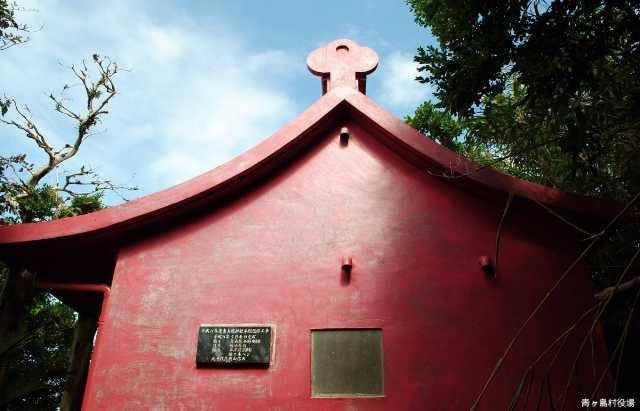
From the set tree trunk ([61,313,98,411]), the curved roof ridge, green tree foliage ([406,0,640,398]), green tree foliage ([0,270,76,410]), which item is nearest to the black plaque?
the curved roof ridge

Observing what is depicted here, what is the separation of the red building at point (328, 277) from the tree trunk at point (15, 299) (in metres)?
0.21

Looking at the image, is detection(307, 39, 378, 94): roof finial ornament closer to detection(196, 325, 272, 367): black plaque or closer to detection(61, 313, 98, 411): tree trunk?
detection(196, 325, 272, 367): black plaque

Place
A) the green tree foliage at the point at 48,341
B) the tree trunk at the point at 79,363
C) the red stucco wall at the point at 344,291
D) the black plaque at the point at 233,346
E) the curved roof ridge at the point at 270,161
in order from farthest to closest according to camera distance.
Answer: the green tree foliage at the point at 48,341 < the tree trunk at the point at 79,363 < the curved roof ridge at the point at 270,161 < the black plaque at the point at 233,346 < the red stucco wall at the point at 344,291

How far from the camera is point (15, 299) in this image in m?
5.11

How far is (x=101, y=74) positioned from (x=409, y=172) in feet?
37.7

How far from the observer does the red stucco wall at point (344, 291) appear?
450cm

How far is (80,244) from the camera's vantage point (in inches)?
210

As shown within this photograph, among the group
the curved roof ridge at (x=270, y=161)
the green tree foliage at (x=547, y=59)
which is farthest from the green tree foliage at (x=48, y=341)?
the green tree foliage at (x=547, y=59)

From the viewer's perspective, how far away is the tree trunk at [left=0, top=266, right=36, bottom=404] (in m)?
5.02

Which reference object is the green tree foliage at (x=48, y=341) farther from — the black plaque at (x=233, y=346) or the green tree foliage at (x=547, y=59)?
the green tree foliage at (x=547, y=59)

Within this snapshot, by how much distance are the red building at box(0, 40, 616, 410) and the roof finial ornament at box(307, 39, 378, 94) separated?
537 millimetres

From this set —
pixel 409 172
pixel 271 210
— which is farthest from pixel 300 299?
pixel 409 172

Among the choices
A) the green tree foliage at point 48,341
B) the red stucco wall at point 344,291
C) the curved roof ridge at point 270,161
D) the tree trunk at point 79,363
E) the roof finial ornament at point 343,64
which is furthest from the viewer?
the green tree foliage at point 48,341

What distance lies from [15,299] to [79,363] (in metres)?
1.72
